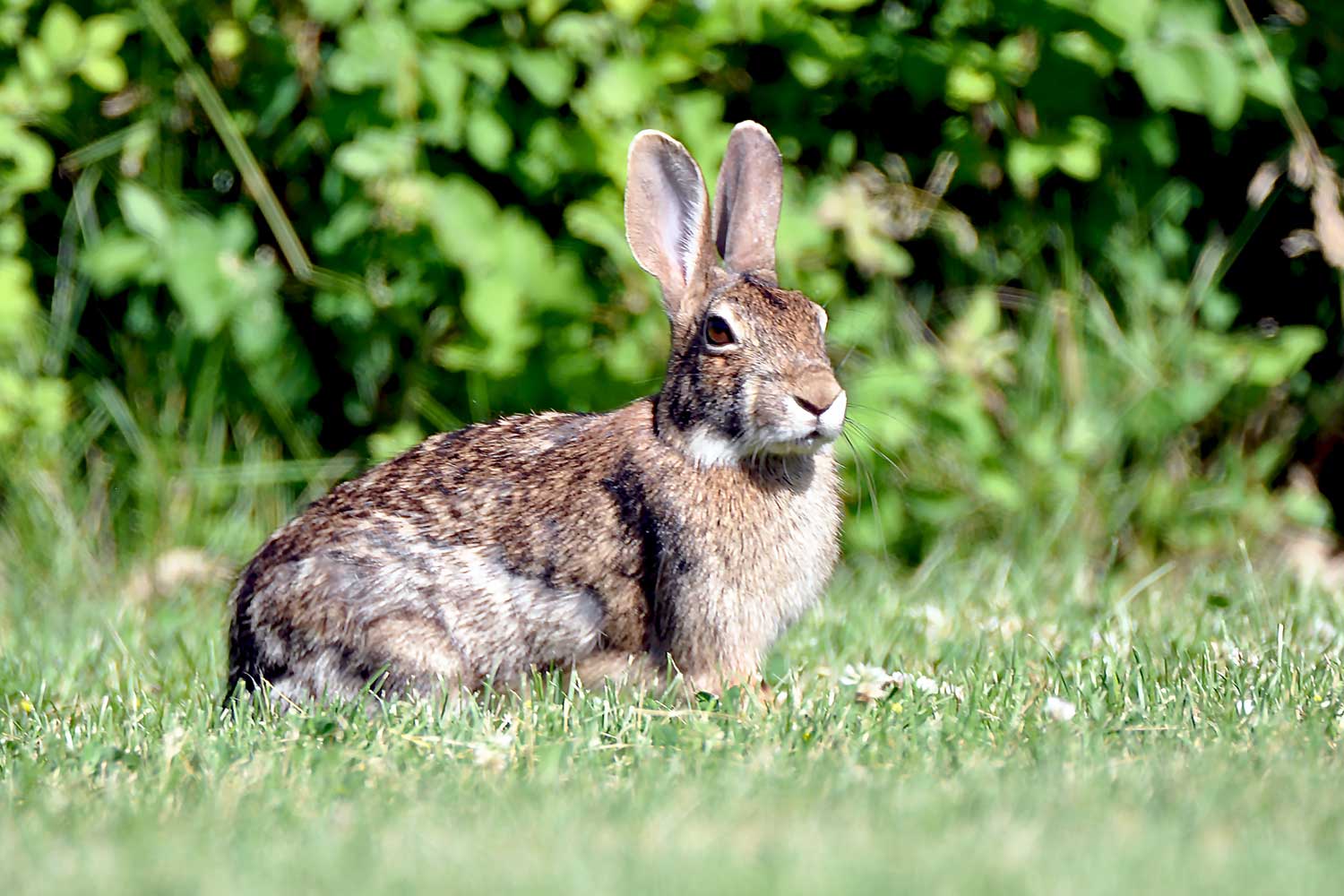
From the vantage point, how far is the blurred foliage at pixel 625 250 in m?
6.03

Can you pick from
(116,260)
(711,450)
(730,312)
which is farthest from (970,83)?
(116,260)

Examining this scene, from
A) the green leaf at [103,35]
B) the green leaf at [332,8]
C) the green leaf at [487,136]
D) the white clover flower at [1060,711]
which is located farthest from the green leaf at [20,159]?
the white clover flower at [1060,711]

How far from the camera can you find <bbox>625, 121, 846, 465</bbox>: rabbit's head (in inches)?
156

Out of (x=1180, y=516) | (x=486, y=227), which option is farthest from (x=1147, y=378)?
(x=486, y=227)

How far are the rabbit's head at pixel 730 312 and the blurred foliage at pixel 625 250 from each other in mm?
1384

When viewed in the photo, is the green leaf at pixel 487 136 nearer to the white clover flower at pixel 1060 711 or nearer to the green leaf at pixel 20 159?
the green leaf at pixel 20 159

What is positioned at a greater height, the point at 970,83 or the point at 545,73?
the point at 545,73

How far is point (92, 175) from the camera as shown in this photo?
22.5 feet

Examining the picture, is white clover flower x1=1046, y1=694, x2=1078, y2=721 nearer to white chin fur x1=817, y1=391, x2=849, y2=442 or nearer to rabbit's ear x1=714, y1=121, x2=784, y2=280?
white chin fur x1=817, y1=391, x2=849, y2=442

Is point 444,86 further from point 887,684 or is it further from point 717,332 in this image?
point 887,684

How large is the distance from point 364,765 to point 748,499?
46.5 inches

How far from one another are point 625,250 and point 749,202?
4.61 feet

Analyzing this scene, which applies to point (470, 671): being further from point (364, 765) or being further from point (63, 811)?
point (63, 811)

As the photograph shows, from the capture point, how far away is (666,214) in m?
4.38
